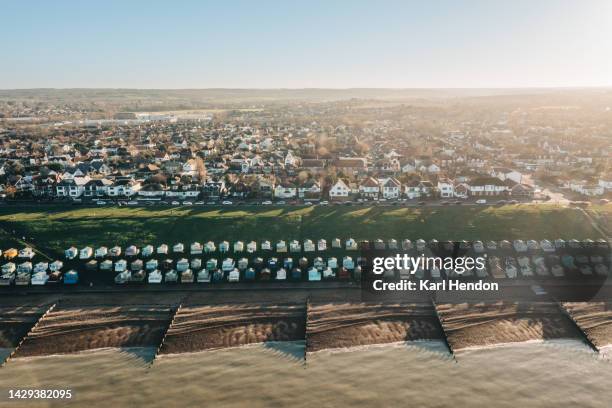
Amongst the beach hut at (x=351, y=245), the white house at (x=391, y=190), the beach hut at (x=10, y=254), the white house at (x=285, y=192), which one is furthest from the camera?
the white house at (x=285, y=192)

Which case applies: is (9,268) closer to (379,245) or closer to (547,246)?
(379,245)

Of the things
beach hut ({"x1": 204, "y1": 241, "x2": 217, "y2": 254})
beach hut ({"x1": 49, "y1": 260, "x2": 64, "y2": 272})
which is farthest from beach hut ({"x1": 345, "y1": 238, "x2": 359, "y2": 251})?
beach hut ({"x1": 49, "y1": 260, "x2": 64, "y2": 272})

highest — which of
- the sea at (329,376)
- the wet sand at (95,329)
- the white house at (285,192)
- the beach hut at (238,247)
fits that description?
the white house at (285,192)

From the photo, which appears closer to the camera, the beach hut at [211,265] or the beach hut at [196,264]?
the beach hut at [211,265]

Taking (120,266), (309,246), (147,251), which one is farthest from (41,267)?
(309,246)

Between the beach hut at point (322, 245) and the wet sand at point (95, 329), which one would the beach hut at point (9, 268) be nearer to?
the wet sand at point (95, 329)

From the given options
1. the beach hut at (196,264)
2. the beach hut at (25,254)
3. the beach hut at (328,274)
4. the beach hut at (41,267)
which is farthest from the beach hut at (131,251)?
the beach hut at (328,274)

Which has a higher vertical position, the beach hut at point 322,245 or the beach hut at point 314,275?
the beach hut at point 322,245

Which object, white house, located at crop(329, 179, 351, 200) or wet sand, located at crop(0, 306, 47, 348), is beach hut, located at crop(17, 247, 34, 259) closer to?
wet sand, located at crop(0, 306, 47, 348)
